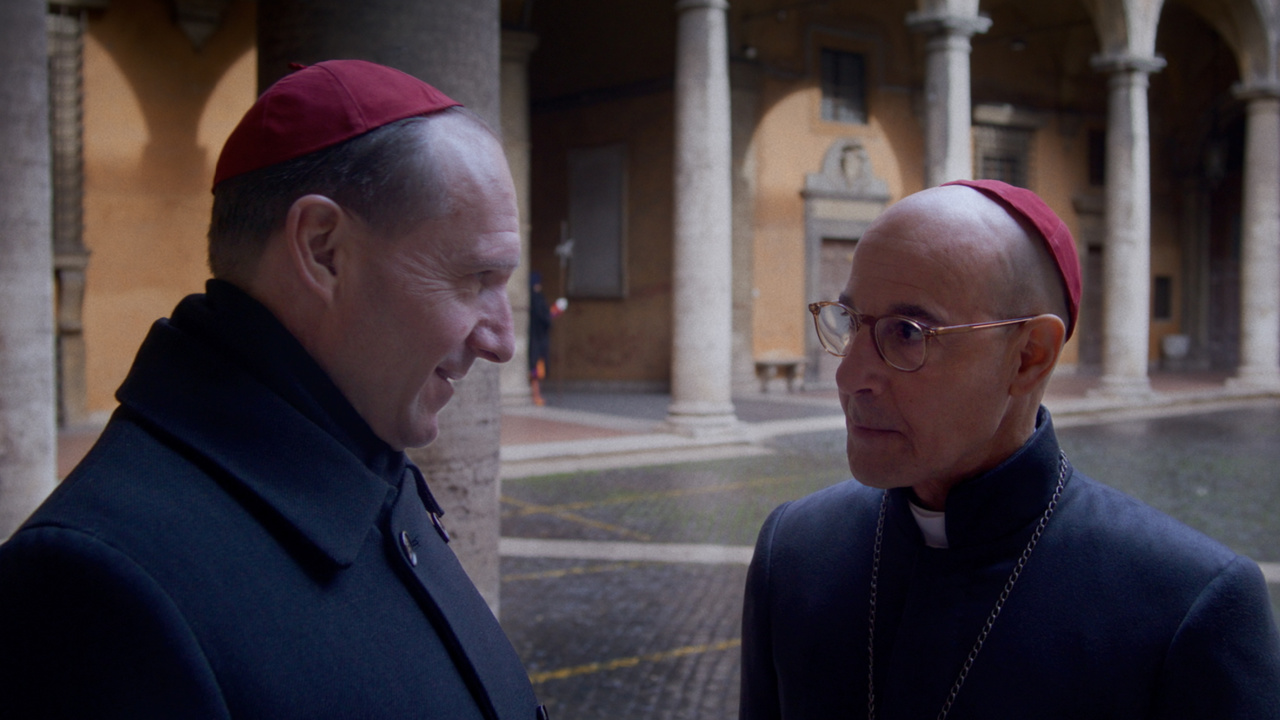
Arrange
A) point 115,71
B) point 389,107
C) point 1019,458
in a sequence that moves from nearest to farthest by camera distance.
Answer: point 389,107
point 1019,458
point 115,71

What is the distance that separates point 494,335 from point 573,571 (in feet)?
16.5

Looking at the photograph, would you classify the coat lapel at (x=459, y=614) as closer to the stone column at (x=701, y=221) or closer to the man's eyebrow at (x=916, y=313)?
the man's eyebrow at (x=916, y=313)

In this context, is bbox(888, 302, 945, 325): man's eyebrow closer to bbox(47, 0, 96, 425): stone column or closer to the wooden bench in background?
bbox(47, 0, 96, 425): stone column

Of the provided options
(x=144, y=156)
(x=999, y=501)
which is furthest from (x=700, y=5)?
(x=999, y=501)

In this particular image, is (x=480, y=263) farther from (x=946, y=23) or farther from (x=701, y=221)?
(x=946, y=23)

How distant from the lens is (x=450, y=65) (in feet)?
11.3

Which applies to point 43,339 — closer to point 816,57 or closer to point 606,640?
point 606,640

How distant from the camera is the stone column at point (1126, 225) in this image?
53.8 ft

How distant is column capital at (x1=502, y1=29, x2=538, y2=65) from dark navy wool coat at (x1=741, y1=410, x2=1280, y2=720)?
14342mm

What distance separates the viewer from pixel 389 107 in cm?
120

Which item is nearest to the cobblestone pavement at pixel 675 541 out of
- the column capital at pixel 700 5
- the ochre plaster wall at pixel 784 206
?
the column capital at pixel 700 5

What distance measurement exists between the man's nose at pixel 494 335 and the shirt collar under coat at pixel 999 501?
0.61 m

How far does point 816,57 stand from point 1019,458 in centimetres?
1813

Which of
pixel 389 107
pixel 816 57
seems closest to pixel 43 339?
pixel 389 107
